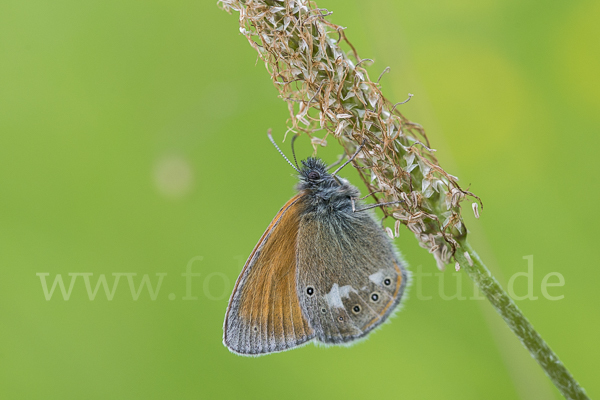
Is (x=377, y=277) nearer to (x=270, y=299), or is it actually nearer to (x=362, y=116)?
(x=270, y=299)

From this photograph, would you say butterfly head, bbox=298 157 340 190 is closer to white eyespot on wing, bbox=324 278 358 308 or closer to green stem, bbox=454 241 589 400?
white eyespot on wing, bbox=324 278 358 308

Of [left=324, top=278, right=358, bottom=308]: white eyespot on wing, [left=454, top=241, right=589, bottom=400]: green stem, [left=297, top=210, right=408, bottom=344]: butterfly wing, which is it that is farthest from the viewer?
[left=324, top=278, right=358, bottom=308]: white eyespot on wing

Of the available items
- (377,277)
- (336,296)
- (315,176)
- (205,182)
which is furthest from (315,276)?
(205,182)

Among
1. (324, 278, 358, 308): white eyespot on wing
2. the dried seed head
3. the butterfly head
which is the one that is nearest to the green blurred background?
the butterfly head

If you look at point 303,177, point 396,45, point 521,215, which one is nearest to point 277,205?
point 303,177

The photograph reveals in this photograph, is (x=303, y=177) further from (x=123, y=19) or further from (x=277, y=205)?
(x=123, y=19)

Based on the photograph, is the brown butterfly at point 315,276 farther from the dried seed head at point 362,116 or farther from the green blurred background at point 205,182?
the dried seed head at point 362,116
